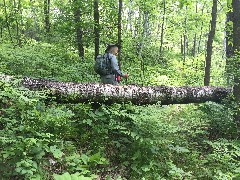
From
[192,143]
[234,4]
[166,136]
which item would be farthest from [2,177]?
[234,4]

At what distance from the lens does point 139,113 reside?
675 centimetres

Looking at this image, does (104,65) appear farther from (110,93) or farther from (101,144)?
(101,144)

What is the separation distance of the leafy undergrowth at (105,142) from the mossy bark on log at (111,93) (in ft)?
A: 0.78

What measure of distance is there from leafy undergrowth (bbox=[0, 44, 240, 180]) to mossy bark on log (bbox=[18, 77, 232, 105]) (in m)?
0.24

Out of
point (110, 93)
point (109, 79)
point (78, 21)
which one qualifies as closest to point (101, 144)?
point (110, 93)

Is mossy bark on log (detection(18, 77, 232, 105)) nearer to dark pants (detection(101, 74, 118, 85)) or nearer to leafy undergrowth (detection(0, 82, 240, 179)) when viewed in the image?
leafy undergrowth (detection(0, 82, 240, 179))

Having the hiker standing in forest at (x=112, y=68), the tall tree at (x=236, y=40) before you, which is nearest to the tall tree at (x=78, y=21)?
the hiker standing in forest at (x=112, y=68)

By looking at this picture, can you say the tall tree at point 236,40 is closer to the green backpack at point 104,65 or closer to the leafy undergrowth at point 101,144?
the leafy undergrowth at point 101,144

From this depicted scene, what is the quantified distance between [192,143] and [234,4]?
3818 millimetres

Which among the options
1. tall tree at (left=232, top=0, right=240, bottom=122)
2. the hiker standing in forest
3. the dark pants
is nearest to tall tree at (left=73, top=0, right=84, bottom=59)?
the hiker standing in forest

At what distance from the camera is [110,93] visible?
272 inches

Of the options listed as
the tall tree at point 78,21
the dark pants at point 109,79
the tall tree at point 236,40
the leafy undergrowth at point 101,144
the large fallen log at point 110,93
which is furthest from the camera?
the tall tree at point 78,21

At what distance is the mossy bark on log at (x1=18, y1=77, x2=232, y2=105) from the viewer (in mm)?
6504

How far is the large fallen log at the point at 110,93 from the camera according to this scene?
6480 mm
